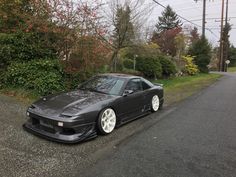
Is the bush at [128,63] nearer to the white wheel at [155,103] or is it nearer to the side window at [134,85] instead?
the white wheel at [155,103]

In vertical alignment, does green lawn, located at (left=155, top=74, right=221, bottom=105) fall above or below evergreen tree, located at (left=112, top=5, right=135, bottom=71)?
below

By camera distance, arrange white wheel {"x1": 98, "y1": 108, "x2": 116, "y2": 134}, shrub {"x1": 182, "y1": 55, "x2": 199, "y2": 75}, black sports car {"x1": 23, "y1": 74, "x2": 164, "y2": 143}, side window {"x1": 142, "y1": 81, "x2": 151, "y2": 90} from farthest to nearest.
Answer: shrub {"x1": 182, "y1": 55, "x2": 199, "y2": 75}
side window {"x1": 142, "y1": 81, "x2": 151, "y2": 90}
white wheel {"x1": 98, "y1": 108, "x2": 116, "y2": 134}
black sports car {"x1": 23, "y1": 74, "x2": 164, "y2": 143}

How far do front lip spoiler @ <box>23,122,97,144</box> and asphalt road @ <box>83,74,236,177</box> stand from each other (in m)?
0.63

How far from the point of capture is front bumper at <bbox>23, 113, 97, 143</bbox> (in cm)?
439

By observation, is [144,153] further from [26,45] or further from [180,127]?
[26,45]

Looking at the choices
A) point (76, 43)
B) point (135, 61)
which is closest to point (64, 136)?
point (76, 43)

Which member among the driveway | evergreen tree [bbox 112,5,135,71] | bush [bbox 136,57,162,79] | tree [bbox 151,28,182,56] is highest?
tree [bbox 151,28,182,56]

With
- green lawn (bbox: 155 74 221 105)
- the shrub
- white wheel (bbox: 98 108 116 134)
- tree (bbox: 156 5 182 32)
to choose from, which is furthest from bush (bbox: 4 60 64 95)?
tree (bbox: 156 5 182 32)

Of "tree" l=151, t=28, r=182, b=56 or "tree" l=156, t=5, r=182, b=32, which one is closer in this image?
"tree" l=151, t=28, r=182, b=56

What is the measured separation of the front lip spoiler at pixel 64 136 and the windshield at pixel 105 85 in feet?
4.42

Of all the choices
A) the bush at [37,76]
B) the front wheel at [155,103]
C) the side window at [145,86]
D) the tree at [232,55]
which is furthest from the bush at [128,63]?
the tree at [232,55]

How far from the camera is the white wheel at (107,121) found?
4.96 meters

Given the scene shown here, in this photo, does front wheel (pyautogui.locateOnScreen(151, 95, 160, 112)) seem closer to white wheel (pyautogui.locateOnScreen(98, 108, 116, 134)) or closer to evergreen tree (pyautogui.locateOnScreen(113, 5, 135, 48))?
white wheel (pyautogui.locateOnScreen(98, 108, 116, 134))

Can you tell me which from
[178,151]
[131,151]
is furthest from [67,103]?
[178,151]
